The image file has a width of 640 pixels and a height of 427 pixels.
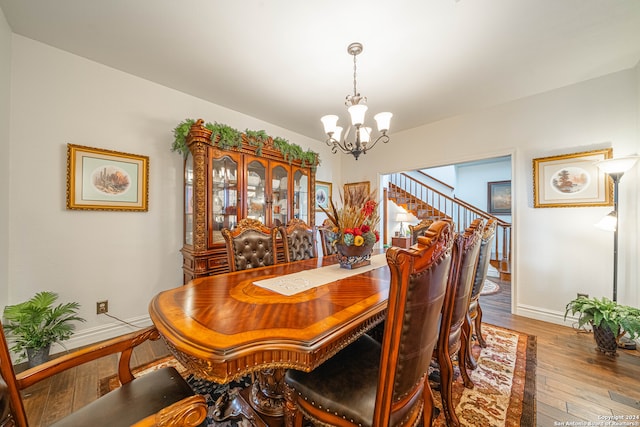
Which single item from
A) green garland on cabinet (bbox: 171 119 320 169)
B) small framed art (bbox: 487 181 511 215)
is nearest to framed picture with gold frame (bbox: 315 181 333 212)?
green garland on cabinet (bbox: 171 119 320 169)


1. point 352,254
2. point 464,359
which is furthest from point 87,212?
point 464,359

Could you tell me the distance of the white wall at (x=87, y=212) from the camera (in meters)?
1.90

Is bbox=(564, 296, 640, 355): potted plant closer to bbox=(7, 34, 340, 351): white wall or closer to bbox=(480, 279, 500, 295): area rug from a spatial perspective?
bbox=(480, 279, 500, 295): area rug

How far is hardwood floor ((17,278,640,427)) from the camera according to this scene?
1.39 m

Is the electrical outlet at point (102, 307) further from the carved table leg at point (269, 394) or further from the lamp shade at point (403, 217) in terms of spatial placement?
the lamp shade at point (403, 217)

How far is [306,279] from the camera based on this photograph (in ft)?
5.01

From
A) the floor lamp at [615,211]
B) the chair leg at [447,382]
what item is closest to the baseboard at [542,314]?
the floor lamp at [615,211]

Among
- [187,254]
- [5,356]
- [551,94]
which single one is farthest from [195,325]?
[551,94]

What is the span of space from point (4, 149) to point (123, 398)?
2153mm

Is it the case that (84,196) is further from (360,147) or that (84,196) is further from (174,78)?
(360,147)

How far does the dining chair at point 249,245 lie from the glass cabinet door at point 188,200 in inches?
33.2

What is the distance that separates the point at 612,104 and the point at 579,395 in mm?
2664

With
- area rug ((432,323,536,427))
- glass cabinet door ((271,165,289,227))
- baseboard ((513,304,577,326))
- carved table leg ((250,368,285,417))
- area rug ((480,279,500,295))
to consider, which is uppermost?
glass cabinet door ((271,165,289,227))

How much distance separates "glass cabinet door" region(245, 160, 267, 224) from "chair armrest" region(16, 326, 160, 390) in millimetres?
1934
